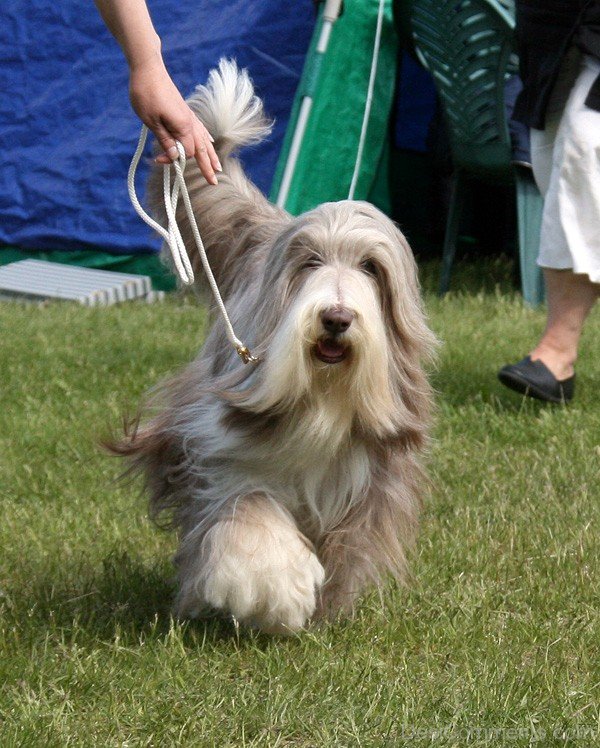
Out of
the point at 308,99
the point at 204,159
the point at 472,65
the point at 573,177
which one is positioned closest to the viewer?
the point at 204,159

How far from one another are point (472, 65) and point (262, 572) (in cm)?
476

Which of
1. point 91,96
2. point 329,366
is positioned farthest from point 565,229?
point 91,96

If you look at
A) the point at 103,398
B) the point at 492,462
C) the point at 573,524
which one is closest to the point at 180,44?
the point at 103,398

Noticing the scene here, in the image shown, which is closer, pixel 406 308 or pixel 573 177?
pixel 406 308

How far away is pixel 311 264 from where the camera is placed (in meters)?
2.96

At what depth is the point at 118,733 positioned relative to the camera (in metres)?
2.63

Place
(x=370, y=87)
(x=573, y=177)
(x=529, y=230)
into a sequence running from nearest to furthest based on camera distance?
(x=573, y=177), (x=529, y=230), (x=370, y=87)

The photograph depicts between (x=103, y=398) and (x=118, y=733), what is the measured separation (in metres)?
2.95

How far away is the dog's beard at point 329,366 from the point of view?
109 inches

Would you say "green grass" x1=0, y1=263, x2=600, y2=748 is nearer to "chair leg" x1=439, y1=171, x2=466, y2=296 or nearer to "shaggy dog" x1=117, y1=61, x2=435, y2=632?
"shaggy dog" x1=117, y1=61, x2=435, y2=632

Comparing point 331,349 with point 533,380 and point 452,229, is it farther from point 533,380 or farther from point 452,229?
point 452,229

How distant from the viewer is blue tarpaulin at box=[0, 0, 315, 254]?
313 inches

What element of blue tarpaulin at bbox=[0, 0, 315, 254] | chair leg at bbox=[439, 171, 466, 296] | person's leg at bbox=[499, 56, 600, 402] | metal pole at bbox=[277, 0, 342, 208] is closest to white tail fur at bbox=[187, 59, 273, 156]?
person's leg at bbox=[499, 56, 600, 402]

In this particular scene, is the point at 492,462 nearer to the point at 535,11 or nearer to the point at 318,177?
the point at 535,11
